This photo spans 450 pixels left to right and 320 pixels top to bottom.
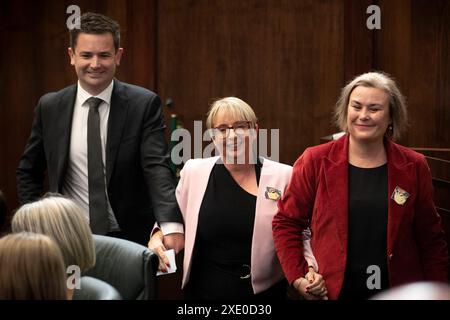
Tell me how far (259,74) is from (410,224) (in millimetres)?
2323

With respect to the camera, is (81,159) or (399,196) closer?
(399,196)

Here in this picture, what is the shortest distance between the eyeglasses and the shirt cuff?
1.18ft

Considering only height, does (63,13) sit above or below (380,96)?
above

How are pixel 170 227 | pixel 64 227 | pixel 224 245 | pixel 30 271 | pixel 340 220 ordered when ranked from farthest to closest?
pixel 170 227 < pixel 224 245 < pixel 340 220 < pixel 64 227 < pixel 30 271

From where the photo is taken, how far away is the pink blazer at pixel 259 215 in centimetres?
270

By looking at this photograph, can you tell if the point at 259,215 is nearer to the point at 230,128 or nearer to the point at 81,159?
the point at 230,128

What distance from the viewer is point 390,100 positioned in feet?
8.89

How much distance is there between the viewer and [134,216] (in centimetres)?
302

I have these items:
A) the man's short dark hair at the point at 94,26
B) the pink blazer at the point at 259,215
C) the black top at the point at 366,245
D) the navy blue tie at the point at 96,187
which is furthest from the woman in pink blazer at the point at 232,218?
the man's short dark hair at the point at 94,26

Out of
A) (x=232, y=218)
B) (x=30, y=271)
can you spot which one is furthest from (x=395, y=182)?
(x=30, y=271)

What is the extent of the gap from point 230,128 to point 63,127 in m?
0.69

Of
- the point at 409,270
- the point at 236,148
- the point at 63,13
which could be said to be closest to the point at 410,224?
the point at 409,270

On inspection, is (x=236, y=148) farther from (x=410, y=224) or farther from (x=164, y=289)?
(x=164, y=289)
